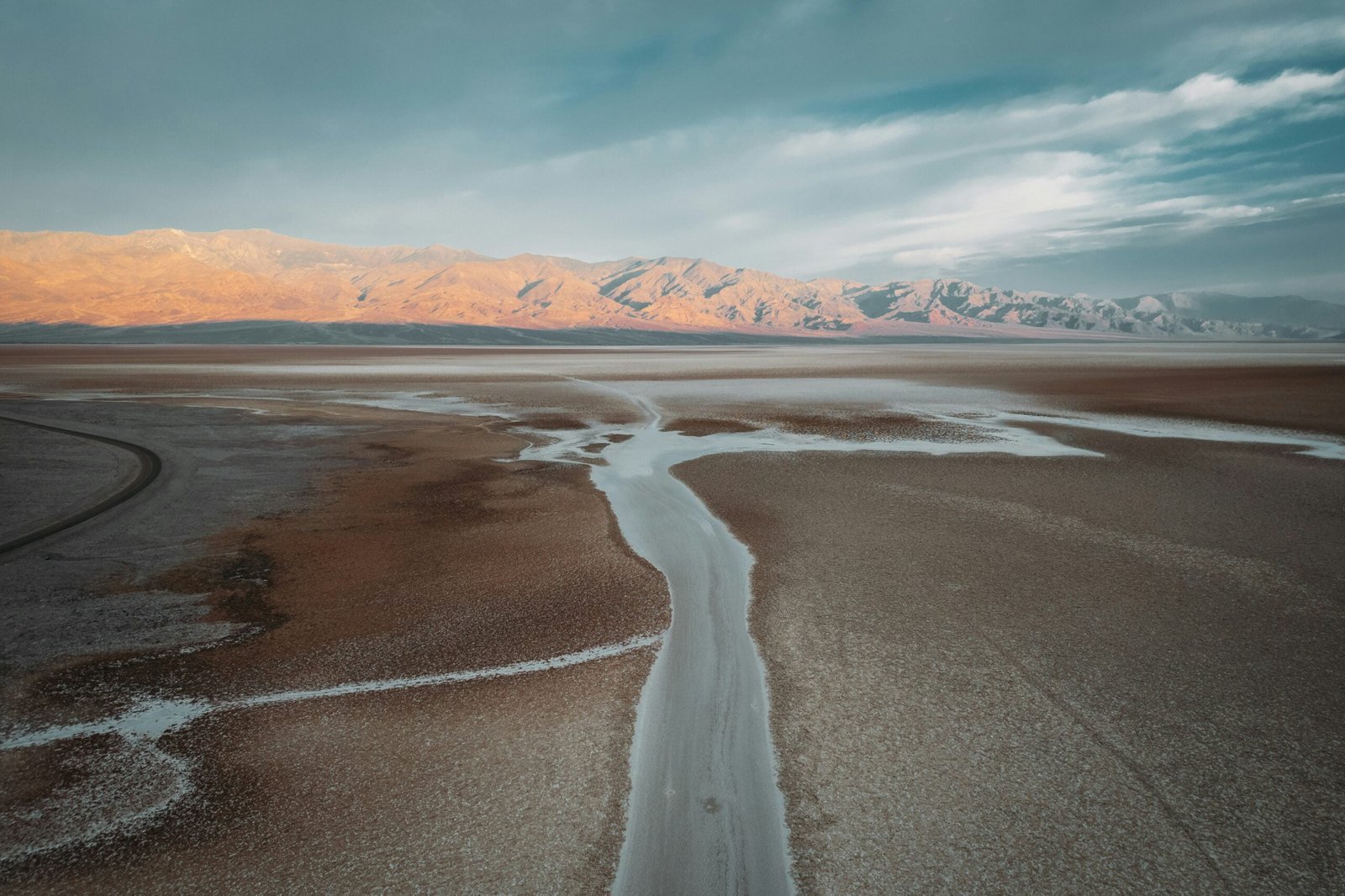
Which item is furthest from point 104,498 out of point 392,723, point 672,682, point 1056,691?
point 1056,691

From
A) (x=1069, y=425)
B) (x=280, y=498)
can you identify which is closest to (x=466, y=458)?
(x=280, y=498)

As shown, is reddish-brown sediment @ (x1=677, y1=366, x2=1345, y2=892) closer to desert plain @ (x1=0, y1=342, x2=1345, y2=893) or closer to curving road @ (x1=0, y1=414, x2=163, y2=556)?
desert plain @ (x1=0, y1=342, x2=1345, y2=893)

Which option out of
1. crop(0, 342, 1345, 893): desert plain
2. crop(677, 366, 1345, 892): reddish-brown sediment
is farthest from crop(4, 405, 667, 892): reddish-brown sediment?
crop(677, 366, 1345, 892): reddish-brown sediment

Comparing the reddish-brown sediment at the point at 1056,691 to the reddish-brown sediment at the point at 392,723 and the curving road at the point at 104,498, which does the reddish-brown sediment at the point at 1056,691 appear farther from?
the curving road at the point at 104,498

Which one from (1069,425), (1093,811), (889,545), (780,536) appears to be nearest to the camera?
(1093,811)

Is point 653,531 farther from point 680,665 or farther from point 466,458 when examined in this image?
point 466,458

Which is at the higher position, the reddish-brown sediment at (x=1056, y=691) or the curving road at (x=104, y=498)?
the curving road at (x=104, y=498)

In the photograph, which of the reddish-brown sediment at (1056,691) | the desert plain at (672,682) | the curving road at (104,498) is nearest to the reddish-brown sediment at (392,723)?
the desert plain at (672,682)

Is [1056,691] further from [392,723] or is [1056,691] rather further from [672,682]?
[392,723]
